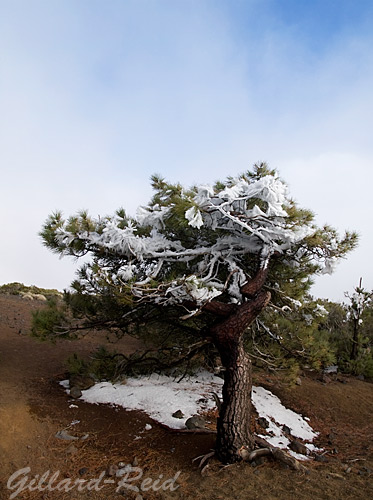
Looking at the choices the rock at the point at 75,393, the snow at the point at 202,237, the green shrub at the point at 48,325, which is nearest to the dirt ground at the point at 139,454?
the rock at the point at 75,393

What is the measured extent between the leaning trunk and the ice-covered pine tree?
0.01 metres

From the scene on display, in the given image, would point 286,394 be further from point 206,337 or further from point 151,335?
point 206,337

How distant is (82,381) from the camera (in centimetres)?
682

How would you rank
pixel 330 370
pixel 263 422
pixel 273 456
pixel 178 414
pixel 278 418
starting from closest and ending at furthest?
1. pixel 273 456
2. pixel 178 414
3. pixel 263 422
4. pixel 278 418
5. pixel 330 370

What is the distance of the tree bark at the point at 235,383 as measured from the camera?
4.34m

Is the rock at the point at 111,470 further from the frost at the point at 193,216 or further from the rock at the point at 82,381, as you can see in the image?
the frost at the point at 193,216

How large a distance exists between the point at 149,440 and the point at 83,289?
2.54 metres

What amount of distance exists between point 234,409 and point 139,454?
4.47ft

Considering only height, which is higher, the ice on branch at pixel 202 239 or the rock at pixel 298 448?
the ice on branch at pixel 202 239

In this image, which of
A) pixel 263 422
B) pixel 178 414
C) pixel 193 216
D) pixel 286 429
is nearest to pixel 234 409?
pixel 178 414

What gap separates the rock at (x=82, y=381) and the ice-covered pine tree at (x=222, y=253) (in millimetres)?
2236

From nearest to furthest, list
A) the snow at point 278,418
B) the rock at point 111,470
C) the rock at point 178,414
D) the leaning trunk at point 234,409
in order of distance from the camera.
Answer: the rock at point 111,470, the leaning trunk at point 234,409, the rock at point 178,414, the snow at point 278,418

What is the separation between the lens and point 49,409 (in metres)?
5.61

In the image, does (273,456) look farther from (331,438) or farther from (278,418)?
(331,438)
